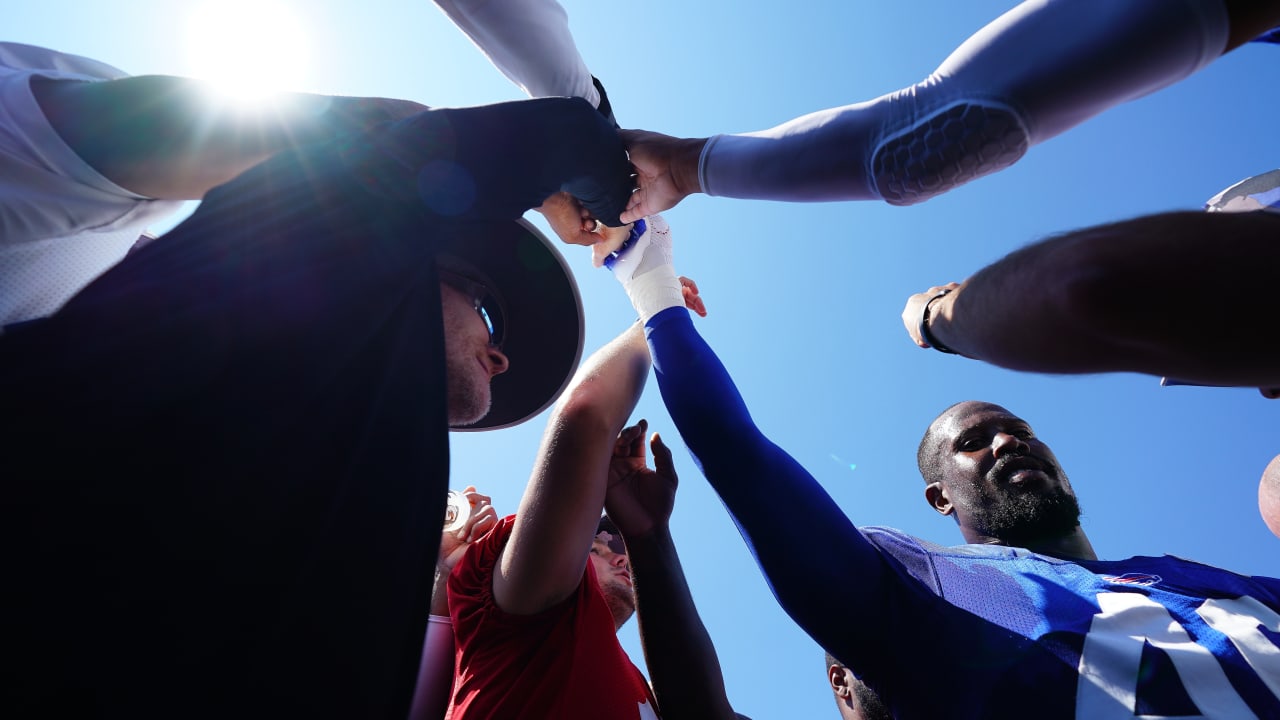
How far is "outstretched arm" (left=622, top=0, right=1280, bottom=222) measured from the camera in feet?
4.09

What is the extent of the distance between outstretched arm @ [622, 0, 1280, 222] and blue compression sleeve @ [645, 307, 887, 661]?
97cm

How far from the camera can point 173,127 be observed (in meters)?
1.18

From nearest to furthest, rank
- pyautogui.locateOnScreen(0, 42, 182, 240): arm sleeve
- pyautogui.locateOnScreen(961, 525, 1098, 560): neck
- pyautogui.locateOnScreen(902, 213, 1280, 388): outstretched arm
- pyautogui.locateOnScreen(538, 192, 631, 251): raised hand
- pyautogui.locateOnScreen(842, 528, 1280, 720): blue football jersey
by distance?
pyautogui.locateOnScreen(902, 213, 1280, 388): outstretched arm < pyautogui.locateOnScreen(0, 42, 182, 240): arm sleeve < pyautogui.locateOnScreen(842, 528, 1280, 720): blue football jersey < pyautogui.locateOnScreen(538, 192, 631, 251): raised hand < pyautogui.locateOnScreen(961, 525, 1098, 560): neck

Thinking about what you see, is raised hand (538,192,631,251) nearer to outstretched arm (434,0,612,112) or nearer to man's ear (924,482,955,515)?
outstretched arm (434,0,612,112)

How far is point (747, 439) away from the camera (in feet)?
7.76

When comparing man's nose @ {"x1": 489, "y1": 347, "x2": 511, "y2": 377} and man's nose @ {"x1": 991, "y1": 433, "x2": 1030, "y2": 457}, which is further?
man's nose @ {"x1": 991, "y1": 433, "x2": 1030, "y2": 457}

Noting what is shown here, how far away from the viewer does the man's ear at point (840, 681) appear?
3742 mm

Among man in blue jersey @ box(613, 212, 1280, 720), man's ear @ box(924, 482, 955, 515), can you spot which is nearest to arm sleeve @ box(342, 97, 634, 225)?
man in blue jersey @ box(613, 212, 1280, 720)

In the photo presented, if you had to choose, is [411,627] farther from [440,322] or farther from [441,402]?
[440,322]

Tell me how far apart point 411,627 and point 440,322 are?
0.59 meters

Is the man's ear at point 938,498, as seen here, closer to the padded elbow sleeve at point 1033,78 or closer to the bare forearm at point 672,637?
the bare forearm at point 672,637

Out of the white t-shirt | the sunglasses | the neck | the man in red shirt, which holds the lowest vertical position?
the man in red shirt

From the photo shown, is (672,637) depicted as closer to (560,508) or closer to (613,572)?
(560,508)

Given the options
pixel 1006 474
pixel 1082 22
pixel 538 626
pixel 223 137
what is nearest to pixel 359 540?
pixel 223 137
